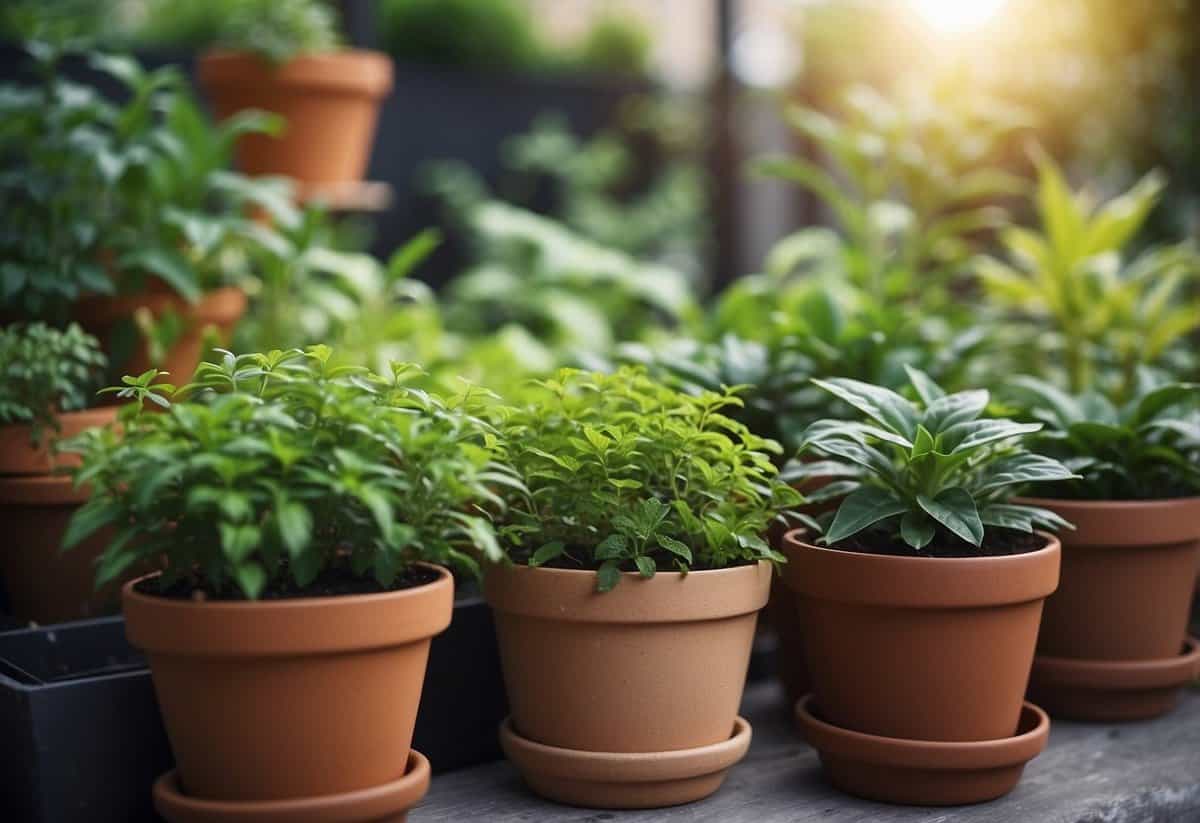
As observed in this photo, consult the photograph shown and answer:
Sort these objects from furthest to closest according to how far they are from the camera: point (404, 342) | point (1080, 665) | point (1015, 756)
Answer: point (404, 342), point (1080, 665), point (1015, 756)

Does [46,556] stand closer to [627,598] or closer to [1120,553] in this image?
[627,598]

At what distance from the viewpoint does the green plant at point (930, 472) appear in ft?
5.33

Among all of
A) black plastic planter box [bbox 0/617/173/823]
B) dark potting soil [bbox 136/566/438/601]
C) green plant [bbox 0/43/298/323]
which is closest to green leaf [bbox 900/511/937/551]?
dark potting soil [bbox 136/566/438/601]

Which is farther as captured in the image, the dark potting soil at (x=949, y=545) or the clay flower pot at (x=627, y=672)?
the dark potting soil at (x=949, y=545)

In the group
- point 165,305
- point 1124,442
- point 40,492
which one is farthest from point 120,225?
point 1124,442

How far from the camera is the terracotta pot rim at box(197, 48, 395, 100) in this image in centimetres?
313

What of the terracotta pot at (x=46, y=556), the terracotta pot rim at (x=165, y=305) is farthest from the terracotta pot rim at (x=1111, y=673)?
the terracotta pot rim at (x=165, y=305)

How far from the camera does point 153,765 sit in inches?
61.6

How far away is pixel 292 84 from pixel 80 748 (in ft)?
6.73

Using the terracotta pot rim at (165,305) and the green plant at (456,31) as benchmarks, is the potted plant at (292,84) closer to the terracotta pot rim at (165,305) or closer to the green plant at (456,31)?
the terracotta pot rim at (165,305)

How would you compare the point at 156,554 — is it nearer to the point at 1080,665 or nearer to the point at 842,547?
the point at 842,547

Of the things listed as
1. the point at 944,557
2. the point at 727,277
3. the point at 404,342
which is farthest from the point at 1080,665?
the point at 727,277

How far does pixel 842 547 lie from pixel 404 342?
1515 mm

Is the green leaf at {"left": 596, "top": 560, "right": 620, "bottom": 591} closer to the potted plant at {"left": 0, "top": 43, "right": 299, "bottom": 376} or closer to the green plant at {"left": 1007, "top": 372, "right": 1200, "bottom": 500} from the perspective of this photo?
the green plant at {"left": 1007, "top": 372, "right": 1200, "bottom": 500}
